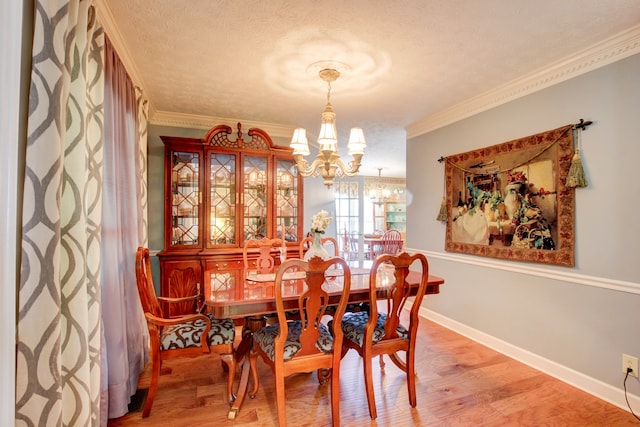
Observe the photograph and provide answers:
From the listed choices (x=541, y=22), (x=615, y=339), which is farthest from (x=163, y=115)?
(x=615, y=339)

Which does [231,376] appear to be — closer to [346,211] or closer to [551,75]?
[551,75]

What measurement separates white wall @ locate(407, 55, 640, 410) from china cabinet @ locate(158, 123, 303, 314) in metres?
2.23

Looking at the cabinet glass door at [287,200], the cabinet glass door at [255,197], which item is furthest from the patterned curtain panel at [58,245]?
the cabinet glass door at [287,200]

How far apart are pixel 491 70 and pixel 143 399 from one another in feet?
11.8

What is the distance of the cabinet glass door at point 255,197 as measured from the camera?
379 cm

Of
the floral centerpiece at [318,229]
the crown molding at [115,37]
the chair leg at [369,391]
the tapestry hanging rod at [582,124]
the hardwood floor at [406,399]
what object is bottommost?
the hardwood floor at [406,399]

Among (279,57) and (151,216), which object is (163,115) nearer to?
(151,216)

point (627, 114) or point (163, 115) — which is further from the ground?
point (163, 115)

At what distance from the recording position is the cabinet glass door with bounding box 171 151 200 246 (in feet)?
11.7

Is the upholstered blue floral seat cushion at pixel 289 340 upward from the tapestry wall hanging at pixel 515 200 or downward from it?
downward

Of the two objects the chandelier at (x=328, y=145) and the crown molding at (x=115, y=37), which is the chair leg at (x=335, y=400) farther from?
the crown molding at (x=115, y=37)

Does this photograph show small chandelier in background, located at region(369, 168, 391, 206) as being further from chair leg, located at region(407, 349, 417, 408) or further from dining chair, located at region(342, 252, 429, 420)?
chair leg, located at region(407, 349, 417, 408)

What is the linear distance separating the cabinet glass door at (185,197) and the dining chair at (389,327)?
2206 mm

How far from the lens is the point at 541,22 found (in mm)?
1934
